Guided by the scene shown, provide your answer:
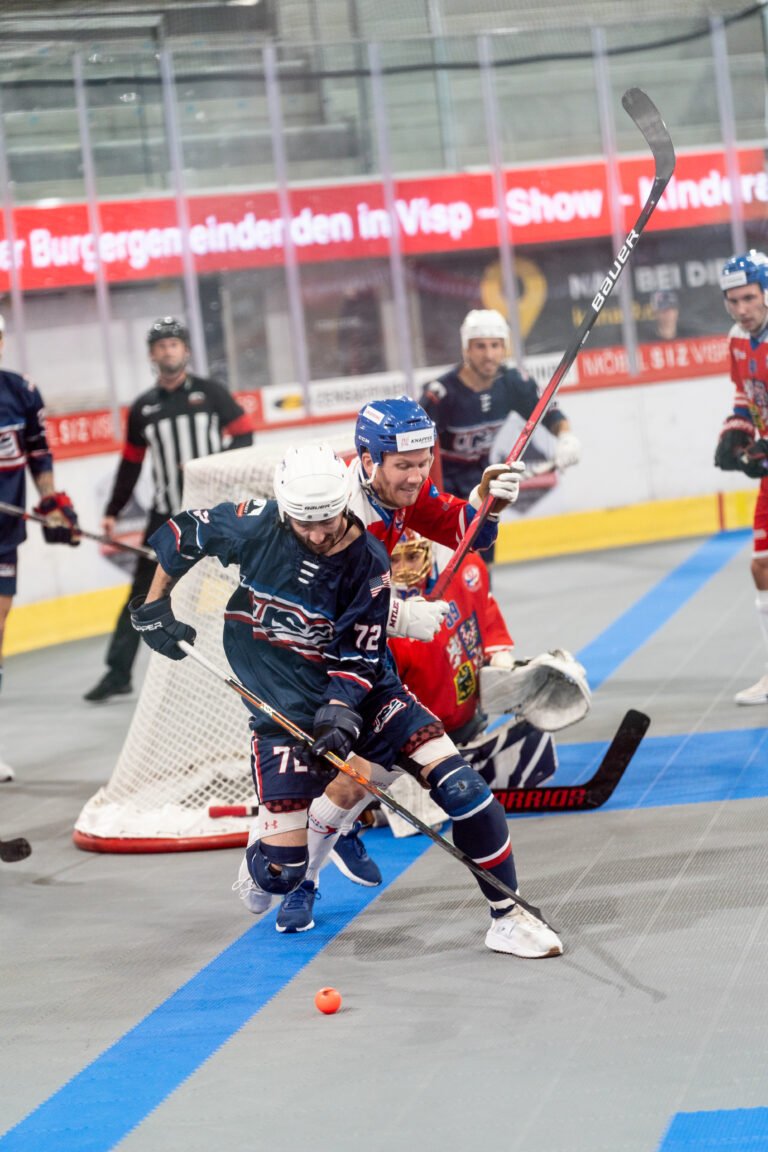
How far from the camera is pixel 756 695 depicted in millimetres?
5465

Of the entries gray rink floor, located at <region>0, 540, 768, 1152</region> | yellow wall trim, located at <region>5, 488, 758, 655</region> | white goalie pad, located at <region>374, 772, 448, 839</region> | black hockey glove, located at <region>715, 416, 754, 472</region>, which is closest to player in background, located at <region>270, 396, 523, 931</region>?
gray rink floor, located at <region>0, 540, 768, 1152</region>

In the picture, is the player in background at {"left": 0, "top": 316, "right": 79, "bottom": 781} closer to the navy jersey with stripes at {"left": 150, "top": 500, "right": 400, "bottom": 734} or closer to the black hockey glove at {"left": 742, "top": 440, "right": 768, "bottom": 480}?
the navy jersey with stripes at {"left": 150, "top": 500, "right": 400, "bottom": 734}

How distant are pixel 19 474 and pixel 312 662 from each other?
2425 millimetres

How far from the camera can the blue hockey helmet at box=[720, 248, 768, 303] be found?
5.30 metres

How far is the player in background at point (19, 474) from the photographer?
5.59 metres

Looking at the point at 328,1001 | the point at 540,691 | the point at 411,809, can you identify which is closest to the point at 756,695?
the point at 540,691

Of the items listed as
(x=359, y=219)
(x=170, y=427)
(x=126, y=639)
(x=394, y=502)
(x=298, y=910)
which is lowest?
(x=298, y=910)

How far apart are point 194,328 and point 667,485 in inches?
122

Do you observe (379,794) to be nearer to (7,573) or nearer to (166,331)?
(7,573)

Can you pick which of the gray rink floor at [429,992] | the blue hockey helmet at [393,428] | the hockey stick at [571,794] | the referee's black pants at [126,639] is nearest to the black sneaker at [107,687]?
the referee's black pants at [126,639]

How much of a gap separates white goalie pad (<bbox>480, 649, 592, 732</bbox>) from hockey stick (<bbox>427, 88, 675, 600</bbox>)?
0.54 metres

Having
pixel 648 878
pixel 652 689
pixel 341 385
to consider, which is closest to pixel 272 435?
pixel 341 385

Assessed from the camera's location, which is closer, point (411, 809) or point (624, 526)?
point (411, 809)

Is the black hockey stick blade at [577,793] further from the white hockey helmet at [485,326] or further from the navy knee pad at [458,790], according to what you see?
the white hockey helmet at [485,326]
